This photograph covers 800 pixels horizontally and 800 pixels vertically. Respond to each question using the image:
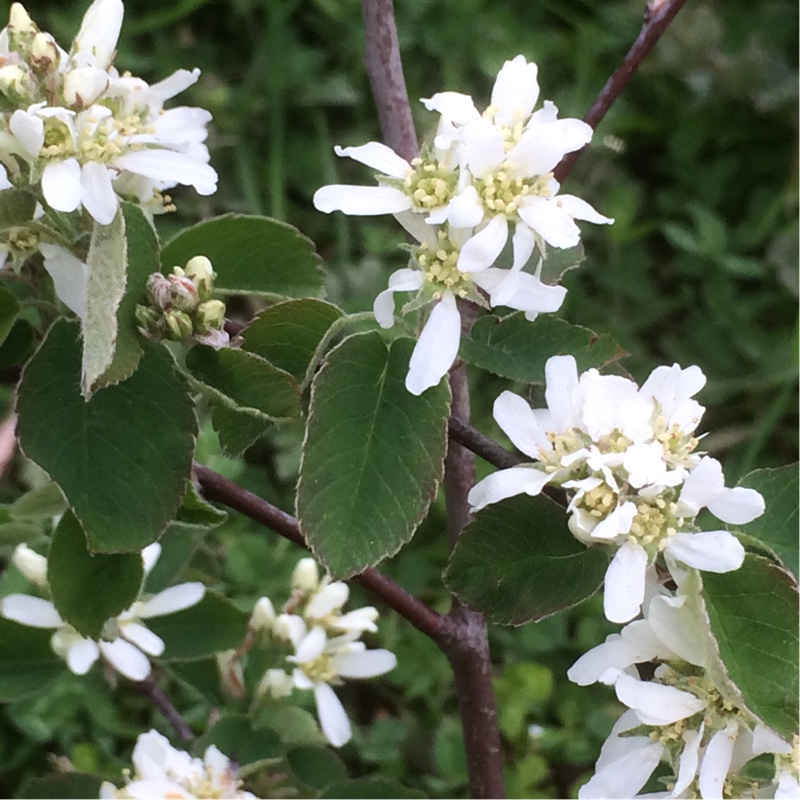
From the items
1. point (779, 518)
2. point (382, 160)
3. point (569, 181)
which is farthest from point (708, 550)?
point (569, 181)

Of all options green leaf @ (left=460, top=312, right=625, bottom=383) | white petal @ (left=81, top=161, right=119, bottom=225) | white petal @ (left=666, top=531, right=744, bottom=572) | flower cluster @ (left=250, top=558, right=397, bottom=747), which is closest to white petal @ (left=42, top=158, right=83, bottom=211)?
white petal @ (left=81, top=161, right=119, bottom=225)

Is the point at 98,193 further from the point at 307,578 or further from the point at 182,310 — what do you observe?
the point at 307,578

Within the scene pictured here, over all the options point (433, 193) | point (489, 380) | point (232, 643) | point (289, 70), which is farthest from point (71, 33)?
point (433, 193)

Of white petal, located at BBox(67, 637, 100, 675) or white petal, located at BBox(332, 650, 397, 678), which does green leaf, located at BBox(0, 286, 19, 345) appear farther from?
white petal, located at BBox(332, 650, 397, 678)

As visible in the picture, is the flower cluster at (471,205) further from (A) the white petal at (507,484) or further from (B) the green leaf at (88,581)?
(B) the green leaf at (88,581)

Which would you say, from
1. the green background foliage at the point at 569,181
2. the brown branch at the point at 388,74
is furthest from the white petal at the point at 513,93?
the green background foliage at the point at 569,181

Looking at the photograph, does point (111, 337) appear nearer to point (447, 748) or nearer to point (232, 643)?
point (232, 643)
